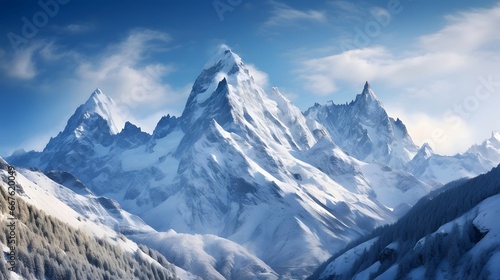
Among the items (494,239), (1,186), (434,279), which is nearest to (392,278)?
(434,279)

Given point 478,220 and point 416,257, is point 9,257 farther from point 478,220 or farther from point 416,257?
point 478,220

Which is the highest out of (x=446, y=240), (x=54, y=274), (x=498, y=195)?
(x=498, y=195)

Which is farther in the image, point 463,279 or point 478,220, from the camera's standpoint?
point 478,220

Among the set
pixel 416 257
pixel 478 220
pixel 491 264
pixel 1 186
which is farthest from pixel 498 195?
pixel 1 186

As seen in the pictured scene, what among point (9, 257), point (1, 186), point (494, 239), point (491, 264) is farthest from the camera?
point (1, 186)

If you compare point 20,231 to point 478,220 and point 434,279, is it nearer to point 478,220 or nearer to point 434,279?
point 434,279

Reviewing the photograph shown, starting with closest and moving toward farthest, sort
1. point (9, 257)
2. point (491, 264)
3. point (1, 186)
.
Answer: point (491, 264)
point (9, 257)
point (1, 186)

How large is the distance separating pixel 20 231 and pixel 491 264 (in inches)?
5428

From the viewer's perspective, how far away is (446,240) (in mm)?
182000

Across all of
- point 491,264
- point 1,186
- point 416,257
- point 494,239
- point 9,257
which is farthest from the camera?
point 1,186

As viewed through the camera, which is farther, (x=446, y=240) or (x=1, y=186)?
(x=1, y=186)

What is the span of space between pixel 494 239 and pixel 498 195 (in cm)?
3346

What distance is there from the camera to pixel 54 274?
196 metres

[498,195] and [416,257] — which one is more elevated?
[498,195]
